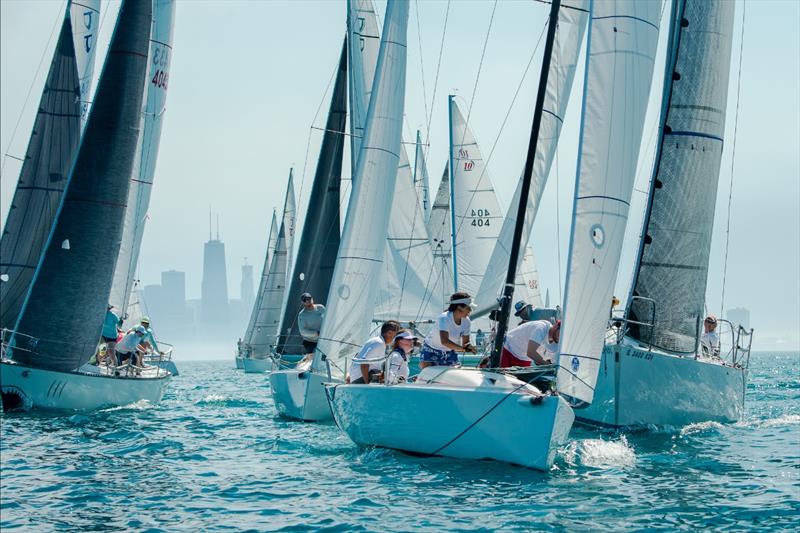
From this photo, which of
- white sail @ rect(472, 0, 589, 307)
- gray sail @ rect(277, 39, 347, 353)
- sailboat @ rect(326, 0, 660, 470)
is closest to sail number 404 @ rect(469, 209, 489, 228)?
gray sail @ rect(277, 39, 347, 353)

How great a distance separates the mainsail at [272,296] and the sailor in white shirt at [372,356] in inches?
1444

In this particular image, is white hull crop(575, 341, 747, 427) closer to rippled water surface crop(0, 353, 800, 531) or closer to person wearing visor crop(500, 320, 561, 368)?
rippled water surface crop(0, 353, 800, 531)

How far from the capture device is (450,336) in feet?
38.9

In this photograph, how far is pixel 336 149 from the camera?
2595cm

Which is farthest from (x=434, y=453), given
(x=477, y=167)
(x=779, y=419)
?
Answer: (x=477, y=167)

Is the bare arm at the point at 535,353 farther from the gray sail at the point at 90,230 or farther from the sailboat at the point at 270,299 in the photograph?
the sailboat at the point at 270,299

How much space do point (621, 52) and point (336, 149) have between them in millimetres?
15333

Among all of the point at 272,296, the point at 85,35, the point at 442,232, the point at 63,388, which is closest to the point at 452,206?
the point at 442,232

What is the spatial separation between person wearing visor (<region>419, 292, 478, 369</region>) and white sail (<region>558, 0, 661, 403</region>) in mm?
1618

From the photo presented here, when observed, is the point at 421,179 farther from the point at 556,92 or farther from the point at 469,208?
the point at 556,92

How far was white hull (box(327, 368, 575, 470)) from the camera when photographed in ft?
32.9

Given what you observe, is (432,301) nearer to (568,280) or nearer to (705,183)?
(705,183)

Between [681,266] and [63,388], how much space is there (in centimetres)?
1091

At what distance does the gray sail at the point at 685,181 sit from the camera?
15.9 meters
